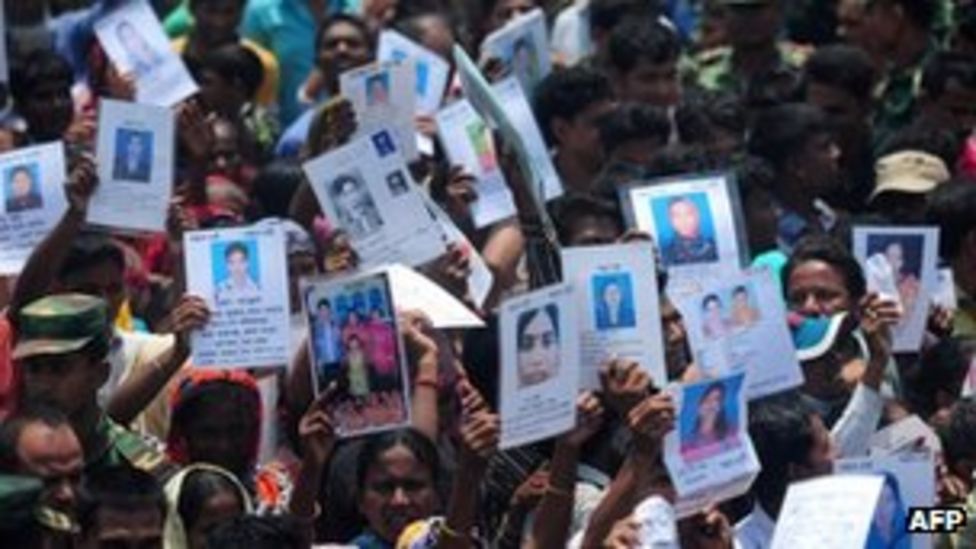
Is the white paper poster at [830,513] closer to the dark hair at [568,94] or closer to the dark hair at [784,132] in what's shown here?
the dark hair at [784,132]

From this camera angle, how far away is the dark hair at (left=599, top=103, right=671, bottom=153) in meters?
14.1

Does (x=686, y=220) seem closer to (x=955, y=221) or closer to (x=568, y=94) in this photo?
Result: (x=955, y=221)

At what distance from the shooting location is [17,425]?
9.84 metres

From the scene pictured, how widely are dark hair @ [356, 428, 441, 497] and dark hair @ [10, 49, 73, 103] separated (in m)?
3.73

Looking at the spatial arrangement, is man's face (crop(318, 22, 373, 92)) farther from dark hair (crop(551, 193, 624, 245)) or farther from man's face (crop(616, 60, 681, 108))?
dark hair (crop(551, 193, 624, 245))

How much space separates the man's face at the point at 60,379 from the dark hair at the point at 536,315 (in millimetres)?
1195

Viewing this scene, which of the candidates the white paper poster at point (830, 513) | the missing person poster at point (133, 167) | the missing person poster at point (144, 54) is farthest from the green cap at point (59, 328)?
the missing person poster at point (144, 54)

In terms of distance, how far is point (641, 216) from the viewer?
12227 mm

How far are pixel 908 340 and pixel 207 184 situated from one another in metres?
2.57

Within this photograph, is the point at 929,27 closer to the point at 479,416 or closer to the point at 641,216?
the point at 641,216

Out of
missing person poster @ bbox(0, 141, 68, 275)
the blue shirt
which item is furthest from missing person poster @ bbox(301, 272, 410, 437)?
the blue shirt

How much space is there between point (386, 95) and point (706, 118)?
1588 mm

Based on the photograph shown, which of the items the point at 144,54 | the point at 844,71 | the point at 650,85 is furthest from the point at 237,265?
the point at 844,71

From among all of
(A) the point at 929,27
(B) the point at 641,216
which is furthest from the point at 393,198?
(A) the point at 929,27
